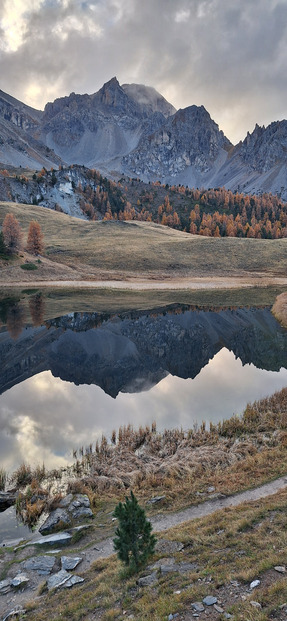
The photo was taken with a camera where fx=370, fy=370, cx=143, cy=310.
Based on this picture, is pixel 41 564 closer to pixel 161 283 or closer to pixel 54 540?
pixel 54 540

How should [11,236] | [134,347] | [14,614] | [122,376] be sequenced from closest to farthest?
1. [14,614]
2. [122,376]
3. [134,347]
4. [11,236]

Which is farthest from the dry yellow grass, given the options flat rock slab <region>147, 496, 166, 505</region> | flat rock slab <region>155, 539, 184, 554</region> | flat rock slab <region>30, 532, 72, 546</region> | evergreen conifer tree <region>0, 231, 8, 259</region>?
evergreen conifer tree <region>0, 231, 8, 259</region>

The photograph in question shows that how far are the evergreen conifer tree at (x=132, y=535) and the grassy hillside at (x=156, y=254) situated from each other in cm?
9245

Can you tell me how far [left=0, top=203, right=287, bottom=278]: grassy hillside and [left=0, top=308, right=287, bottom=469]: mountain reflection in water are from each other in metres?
52.9

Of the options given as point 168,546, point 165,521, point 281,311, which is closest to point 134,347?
point 281,311

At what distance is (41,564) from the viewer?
36.4ft

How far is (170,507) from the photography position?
1433 centimetres

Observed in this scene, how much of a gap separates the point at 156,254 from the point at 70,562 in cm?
10826

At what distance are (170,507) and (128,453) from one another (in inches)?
194

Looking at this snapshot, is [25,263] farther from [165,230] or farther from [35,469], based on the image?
[35,469]

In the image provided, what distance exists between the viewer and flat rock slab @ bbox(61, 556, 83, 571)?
1088cm

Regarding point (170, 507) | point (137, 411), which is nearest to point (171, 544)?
point (170, 507)

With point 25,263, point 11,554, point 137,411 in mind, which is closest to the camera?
point 11,554

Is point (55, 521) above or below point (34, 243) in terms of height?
below
